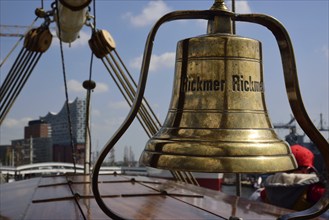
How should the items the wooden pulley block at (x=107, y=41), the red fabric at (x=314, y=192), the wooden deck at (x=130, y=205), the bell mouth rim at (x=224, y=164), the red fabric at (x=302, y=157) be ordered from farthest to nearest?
the wooden pulley block at (x=107, y=41)
the red fabric at (x=302, y=157)
the red fabric at (x=314, y=192)
the wooden deck at (x=130, y=205)
the bell mouth rim at (x=224, y=164)

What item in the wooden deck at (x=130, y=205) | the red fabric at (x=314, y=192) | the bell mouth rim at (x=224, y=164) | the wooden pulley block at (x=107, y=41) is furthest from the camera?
the wooden pulley block at (x=107, y=41)

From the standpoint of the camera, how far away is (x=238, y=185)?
341 centimetres

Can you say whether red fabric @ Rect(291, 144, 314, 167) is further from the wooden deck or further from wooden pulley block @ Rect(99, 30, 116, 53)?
wooden pulley block @ Rect(99, 30, 116, 53)

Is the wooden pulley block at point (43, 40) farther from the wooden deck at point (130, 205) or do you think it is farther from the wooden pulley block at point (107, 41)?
the wooden deck at point (130, 205)

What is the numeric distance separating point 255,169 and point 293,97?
0.26 m

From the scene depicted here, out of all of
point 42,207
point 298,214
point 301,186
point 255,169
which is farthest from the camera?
point 301,186

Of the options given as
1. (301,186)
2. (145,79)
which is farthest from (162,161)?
(301,186)

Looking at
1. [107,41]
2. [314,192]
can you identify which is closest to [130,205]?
[314,192]

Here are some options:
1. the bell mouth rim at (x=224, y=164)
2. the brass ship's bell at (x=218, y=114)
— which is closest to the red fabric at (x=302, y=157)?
the brass ship's bell at (x=218, y=114)

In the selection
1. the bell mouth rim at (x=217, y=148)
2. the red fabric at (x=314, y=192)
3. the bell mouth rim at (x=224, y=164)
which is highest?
the bell mouth rim at (x=217, y=148)

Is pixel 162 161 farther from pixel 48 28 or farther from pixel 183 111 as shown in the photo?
pixel 48 28

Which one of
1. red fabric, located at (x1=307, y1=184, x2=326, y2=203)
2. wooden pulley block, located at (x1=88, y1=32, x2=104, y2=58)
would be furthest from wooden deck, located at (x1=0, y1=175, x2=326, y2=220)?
wooden pulley block, located at (x1=88, y1=32, x2=104, y2=58)

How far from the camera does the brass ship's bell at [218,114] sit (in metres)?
1.15

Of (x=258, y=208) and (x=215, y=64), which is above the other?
(x=215, y=64)
